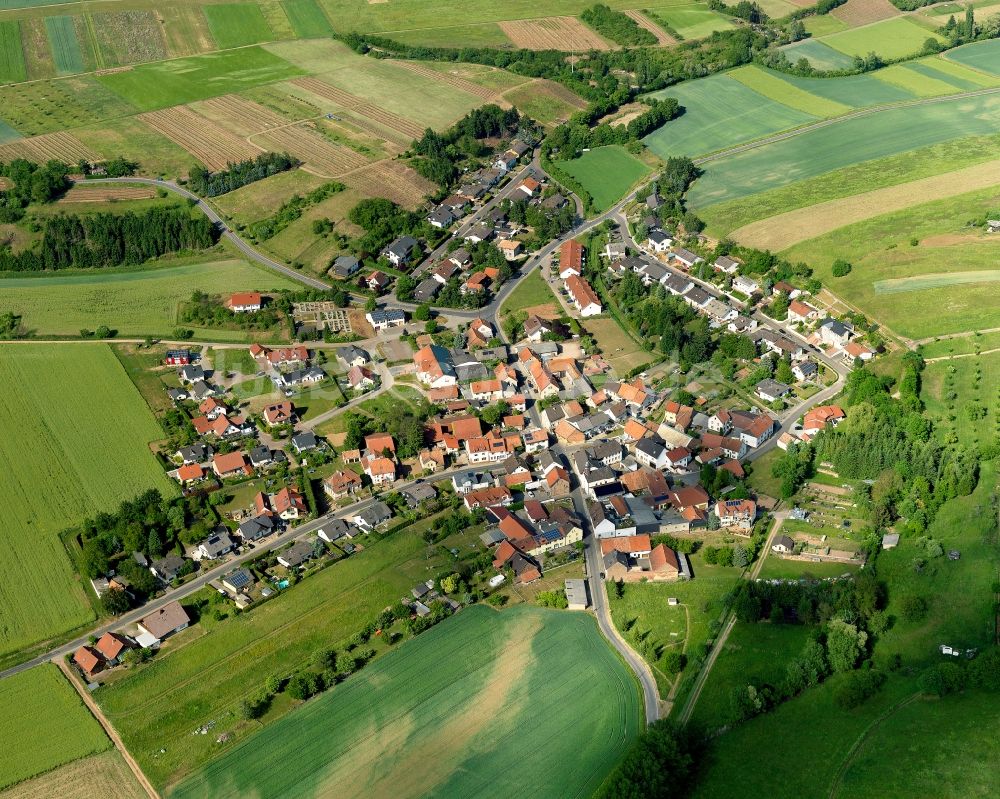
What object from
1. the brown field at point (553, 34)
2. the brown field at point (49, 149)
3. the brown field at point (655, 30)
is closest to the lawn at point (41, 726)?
the brown field at point (49, 149)

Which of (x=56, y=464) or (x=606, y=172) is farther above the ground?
(x=606, y=172)

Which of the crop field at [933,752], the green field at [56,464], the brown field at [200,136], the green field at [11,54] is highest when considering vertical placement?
the green field at [11,54]

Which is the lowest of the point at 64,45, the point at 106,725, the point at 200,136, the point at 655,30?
the point at 106,725

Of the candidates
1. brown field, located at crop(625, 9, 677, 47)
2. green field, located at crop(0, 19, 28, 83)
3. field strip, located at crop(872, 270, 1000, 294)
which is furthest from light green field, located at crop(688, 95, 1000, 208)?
green field, located at crop(0, 19, 28, 83)

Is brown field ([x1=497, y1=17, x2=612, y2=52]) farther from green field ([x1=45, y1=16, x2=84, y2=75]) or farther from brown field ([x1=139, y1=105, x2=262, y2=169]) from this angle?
green field ([x1=45, y1=16, x2=84, y2=75])

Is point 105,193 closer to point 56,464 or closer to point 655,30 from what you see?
point 56,464

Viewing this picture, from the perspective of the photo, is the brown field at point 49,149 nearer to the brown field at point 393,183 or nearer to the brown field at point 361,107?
the brown field at point 393,183

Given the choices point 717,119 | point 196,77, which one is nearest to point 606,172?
point 717,119
